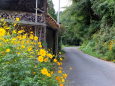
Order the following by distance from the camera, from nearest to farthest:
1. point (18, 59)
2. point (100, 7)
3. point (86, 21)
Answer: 1. point (18, 59)
2. point (100, 7)
3. point (86, 21)

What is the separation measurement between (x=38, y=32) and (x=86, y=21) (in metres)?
22.4

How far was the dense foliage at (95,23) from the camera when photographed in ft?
69.3

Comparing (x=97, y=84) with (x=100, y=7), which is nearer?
(x=97, y=84)

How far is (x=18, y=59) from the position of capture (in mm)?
3682

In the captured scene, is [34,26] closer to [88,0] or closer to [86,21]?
[88,0]

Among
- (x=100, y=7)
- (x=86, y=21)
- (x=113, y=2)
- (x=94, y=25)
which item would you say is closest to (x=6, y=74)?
(x=113, y=2)

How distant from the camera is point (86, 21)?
3300 centimetres

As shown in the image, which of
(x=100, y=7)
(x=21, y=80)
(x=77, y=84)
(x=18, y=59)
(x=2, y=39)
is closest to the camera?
(x=21, y=80)

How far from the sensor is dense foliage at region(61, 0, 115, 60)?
2112cm

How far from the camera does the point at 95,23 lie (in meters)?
29.7

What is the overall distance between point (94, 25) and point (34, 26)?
1964cm

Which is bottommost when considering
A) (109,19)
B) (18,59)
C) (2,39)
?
(18,59)

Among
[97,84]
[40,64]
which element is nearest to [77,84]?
[97,84]

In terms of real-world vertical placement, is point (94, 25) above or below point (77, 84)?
above
